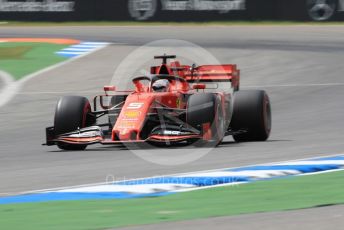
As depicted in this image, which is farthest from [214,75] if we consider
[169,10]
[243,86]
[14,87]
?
[169,10]

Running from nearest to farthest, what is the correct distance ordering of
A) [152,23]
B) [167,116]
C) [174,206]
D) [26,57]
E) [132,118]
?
[174,206], [132,118], [167,116], [26,57], [152,23]

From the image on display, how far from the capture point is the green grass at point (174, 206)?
24.9 ft

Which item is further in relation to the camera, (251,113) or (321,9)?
(321,9)

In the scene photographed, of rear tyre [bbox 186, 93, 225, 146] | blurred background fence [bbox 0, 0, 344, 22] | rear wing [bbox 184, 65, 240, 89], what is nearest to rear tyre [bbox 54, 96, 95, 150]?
rear tyre [bbox 186, 93, 225, 146]

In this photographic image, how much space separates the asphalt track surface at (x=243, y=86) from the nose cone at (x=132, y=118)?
284 mm

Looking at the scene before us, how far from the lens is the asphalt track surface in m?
11.1

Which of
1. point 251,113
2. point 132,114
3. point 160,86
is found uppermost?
point 160,86

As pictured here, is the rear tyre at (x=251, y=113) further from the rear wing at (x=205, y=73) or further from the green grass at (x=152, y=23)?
the green grass at (x=152, y=23)

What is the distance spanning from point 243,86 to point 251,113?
328 inches

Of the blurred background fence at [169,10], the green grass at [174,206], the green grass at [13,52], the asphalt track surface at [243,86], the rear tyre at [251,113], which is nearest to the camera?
the green grass at [174,206]

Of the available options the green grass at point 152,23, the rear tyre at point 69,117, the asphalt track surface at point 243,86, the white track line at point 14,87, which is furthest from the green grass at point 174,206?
the green grass at point 152,23

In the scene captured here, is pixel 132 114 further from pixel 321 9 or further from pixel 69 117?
pixel 321 9

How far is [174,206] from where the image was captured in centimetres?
824

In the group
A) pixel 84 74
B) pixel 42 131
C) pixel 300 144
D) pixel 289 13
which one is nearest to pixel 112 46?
pixel 84 74
